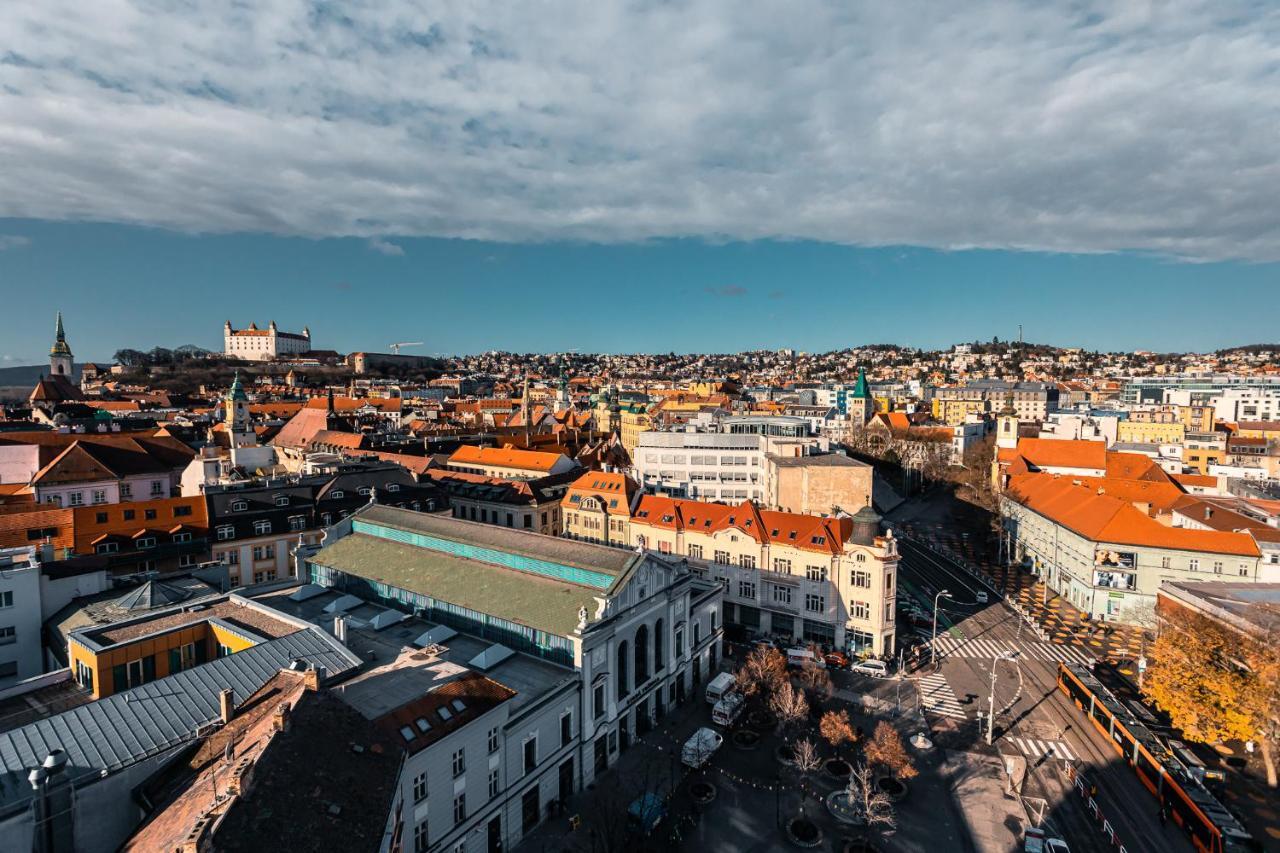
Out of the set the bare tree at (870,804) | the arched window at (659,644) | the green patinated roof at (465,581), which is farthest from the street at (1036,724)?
the green patinated roof at (465,581)

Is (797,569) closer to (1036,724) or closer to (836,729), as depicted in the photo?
(836,729)

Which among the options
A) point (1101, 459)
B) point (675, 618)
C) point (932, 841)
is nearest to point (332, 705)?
point (675, 618)

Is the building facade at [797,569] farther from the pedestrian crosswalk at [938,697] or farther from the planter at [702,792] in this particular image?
the planter at [702,792]

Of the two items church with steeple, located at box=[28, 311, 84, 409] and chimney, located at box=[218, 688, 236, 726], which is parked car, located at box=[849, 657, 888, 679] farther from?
church with steeple, located at box=[28, 311, 84, 409]

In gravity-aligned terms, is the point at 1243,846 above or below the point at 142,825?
below

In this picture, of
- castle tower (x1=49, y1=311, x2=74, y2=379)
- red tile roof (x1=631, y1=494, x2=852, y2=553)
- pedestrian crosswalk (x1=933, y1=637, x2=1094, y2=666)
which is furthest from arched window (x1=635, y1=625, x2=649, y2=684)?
castle tower (x1=49, y1=311, x2=74, y2=379)

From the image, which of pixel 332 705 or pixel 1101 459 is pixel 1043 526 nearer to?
pixel 1101 459
